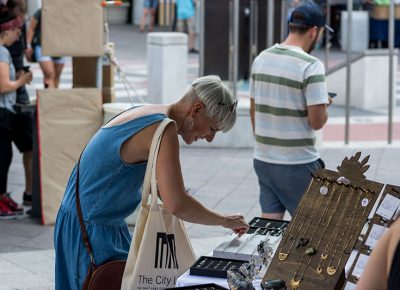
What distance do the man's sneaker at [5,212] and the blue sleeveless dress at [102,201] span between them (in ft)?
12.8

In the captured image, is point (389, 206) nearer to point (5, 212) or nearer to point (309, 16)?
point (309, 16)

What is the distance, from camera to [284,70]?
5.50 metres

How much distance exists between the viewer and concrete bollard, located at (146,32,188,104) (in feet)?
36.5

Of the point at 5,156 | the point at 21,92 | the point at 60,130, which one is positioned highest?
the point at 21,92

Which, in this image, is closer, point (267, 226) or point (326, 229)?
point (326, 229)

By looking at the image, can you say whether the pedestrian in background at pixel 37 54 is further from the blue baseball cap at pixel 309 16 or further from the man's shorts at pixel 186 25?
the man's shorts at pixel 186 25

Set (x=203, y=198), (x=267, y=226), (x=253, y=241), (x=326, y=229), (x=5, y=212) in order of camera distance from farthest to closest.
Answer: (x=203, y=198) → (x=5, y=212) → (x=267, y=226) → (x=253, y=241) → (x=326, y=229)

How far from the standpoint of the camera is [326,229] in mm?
3703

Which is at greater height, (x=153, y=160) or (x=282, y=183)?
(x=153, y=160)

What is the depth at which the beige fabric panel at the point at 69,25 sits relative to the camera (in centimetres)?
727

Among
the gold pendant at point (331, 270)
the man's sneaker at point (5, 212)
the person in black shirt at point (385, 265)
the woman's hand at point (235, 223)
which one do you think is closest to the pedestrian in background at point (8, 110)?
the man's sneaker at point (5, 212)

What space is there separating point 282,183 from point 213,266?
5.93 ft

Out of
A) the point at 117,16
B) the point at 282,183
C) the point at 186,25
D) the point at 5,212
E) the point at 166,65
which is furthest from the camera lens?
the point at 117,16

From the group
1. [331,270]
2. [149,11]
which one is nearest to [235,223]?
[331,270]
